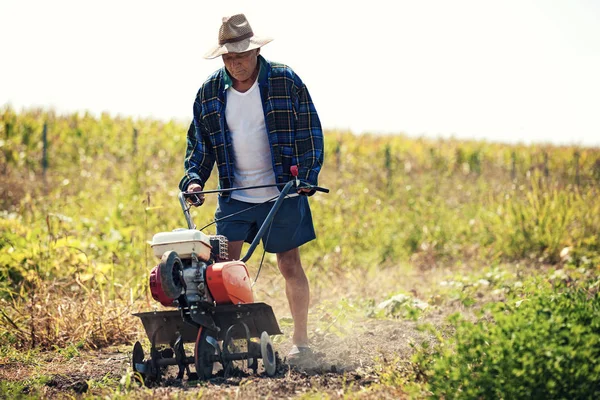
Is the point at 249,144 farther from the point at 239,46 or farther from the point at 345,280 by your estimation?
the point at 345,280

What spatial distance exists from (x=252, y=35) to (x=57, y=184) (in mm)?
9599

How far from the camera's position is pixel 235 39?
4.69 meters

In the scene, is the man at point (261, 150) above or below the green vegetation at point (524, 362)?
above

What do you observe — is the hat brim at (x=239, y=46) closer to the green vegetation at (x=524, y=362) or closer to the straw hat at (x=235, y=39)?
the straw hat at (x=235, y=39)

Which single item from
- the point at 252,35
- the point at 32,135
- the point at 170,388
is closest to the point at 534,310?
the point at 170,388

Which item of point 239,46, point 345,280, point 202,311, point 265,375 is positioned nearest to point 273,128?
point 239,46

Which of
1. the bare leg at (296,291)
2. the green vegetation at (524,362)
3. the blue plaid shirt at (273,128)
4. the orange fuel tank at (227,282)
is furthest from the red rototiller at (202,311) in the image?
the green vegetation at (524,362)

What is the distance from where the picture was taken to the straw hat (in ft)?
15.3

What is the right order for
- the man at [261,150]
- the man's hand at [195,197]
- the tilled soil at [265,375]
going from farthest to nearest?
1. the man at [261,150]
2. the man's hand at [195,197]
3. the tilled soil at [265,375]

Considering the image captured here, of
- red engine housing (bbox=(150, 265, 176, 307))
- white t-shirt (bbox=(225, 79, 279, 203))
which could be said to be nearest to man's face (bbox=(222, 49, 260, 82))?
white t-shirt (bbox=(225, 79, 279, 203))

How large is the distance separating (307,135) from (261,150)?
1.04 feet

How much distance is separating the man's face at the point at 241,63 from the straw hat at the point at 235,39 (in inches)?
2.2

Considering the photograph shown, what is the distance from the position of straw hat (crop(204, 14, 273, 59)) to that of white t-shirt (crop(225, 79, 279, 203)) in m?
0.31

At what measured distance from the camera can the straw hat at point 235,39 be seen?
183 inches
